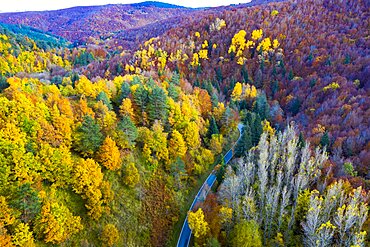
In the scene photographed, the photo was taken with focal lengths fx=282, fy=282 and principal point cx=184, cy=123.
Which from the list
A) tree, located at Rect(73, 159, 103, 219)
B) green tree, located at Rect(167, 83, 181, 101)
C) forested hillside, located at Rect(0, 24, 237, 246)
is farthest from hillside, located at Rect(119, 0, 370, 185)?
tree, located at Rect(73, 159, 103, 219)

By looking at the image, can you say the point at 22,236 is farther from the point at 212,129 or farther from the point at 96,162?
the point at 212,129

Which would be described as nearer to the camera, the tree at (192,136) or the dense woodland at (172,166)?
the dense woodland at (172,166)

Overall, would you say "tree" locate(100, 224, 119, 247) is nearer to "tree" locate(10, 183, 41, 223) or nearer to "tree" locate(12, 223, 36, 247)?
"tree" locate(12, 223, 36, 247)

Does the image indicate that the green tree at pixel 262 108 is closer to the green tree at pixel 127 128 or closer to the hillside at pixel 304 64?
the hillside at pixel 304 64

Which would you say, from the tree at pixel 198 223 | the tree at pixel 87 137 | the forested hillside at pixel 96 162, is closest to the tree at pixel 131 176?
the forested hillside at pixel 96 162

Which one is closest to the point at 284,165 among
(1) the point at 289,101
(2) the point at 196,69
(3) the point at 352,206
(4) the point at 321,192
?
(4) the point at 321,192

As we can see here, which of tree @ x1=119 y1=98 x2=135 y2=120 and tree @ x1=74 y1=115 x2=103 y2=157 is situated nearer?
tree @ x1=74 y1=115 x2=103 y2=157

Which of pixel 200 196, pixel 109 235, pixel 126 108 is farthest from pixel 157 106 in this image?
pixel 109 235

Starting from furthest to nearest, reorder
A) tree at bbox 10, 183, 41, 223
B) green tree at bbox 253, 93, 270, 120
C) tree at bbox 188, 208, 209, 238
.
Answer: green tree at bbox 253, 93, 270, 120
tree at bbox 188, 208, 209, 238
tree at bbox 10, 183, 41, 223
